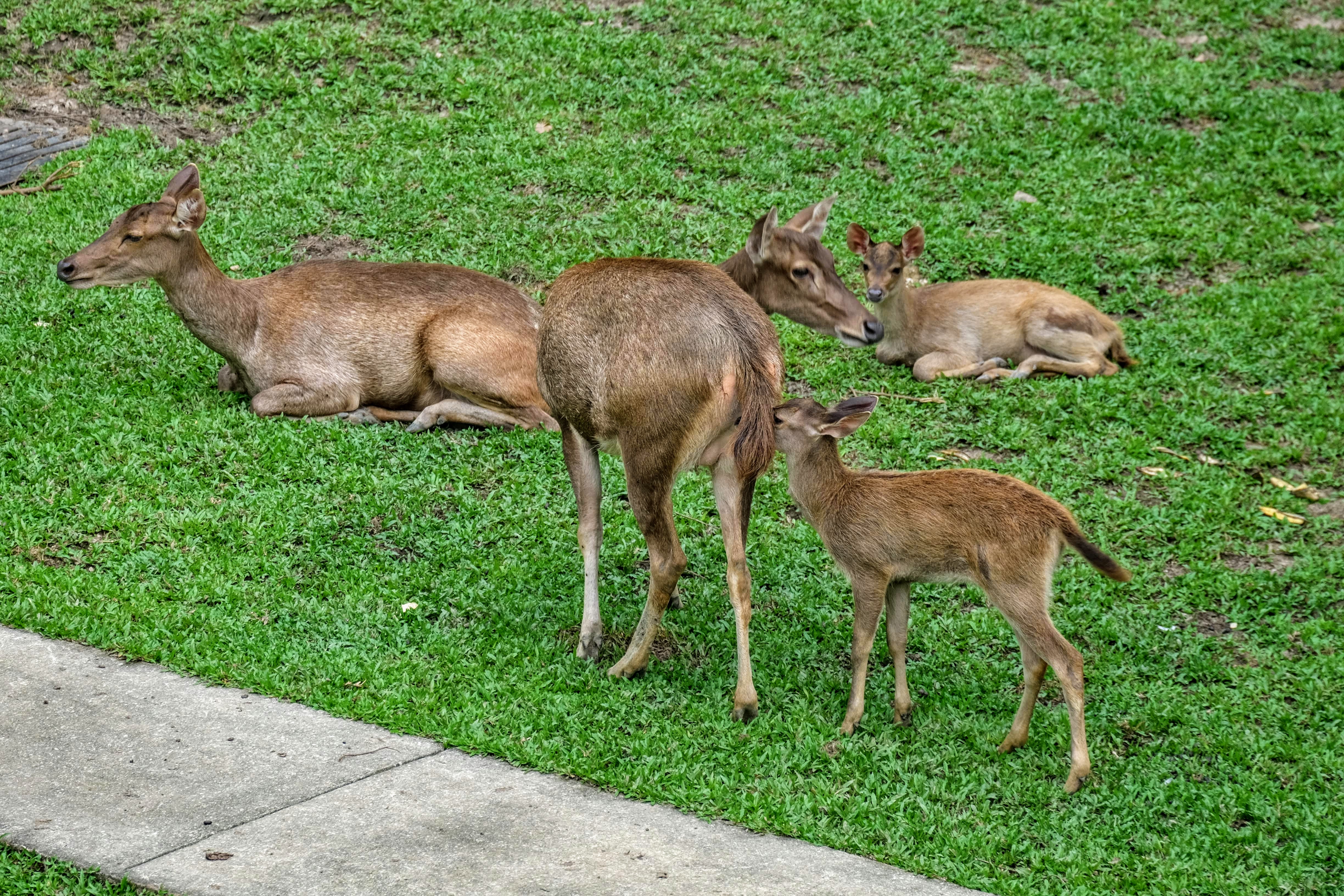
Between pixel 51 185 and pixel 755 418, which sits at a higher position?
pixel 755 418

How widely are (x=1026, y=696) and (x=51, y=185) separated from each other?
368 inches

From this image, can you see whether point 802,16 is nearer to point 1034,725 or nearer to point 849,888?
point 1034,725

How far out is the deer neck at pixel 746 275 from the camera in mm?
7367

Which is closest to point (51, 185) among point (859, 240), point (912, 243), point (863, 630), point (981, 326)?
point (859, 240)

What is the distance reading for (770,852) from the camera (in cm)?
482

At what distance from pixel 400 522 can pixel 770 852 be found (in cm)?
338

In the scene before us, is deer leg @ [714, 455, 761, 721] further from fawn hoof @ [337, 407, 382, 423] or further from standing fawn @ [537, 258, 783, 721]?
fawn hoof @ [337, 407, 382, 423]

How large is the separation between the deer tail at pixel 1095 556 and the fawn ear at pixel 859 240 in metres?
5.06

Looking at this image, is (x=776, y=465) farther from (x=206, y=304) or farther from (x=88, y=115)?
(x=88, y=115)

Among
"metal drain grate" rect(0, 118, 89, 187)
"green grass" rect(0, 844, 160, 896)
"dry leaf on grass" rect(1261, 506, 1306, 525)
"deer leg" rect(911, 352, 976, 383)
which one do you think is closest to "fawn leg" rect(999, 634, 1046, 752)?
"dry leaf on grass" rect(1261, 506, 1306, 525)

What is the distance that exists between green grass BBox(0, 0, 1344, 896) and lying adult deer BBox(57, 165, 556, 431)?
334mm

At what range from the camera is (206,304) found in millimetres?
8836

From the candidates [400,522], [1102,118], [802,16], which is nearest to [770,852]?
[400,522]

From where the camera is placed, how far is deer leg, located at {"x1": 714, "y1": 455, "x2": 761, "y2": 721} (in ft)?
19.3
